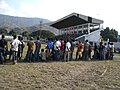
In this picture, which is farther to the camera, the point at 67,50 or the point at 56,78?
the point at 67,50

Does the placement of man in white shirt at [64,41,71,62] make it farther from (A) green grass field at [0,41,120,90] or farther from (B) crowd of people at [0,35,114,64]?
(A) green grass field at [0,41,120,90]

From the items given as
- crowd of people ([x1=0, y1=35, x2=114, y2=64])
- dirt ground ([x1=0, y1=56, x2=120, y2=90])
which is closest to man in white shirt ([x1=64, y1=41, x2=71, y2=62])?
crowd of people ([x1=0, y1=35, x2=114, y2=64])

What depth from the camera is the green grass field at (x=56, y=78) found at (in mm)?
9828

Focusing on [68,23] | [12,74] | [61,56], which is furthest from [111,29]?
[12,74]

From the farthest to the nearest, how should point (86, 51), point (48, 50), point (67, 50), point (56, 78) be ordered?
point (86, 51) < point (67, 50) < point (48, 50) < point (56, 78)

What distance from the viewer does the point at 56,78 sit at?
1122 cm

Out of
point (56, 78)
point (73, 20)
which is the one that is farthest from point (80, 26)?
point (56, 78)

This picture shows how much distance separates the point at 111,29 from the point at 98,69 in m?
71.3

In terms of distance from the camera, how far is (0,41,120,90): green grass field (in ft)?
32.2

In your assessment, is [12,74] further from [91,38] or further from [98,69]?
[91,38]

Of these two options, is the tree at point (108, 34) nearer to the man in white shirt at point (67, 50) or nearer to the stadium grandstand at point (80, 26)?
the stadium grandstand at point (80, 26)

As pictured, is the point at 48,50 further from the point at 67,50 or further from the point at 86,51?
the point at 86,51

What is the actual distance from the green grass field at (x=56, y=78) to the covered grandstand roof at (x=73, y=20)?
120 feet

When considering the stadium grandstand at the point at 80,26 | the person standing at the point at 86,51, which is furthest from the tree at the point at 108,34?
the person standing at the point at 86,51
